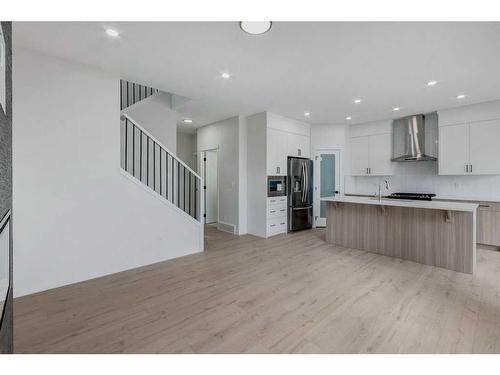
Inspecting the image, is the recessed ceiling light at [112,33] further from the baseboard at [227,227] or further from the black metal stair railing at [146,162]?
the baseboard at [227,227]

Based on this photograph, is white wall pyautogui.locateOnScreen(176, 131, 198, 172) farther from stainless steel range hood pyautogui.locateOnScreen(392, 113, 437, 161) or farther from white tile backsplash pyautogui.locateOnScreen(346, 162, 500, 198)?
stainless steel range hood pyautogui.locateOnScreen(392, 113, 437, 161)

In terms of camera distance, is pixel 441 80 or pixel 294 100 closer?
pixel 441 80

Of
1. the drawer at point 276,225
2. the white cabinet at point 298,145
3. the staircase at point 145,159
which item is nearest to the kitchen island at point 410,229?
the drawer at point 276,225

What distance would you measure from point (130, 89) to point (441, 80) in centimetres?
544

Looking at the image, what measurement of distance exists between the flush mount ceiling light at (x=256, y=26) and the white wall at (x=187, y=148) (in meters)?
5.16

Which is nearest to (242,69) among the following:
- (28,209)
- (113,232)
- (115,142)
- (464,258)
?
(115,142)

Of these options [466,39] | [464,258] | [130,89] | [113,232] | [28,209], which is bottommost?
[464,258]

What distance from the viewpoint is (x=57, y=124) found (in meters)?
2.73

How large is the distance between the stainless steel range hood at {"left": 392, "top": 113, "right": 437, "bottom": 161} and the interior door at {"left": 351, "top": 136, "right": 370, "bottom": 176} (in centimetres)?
73

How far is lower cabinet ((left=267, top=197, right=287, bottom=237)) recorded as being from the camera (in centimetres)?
510

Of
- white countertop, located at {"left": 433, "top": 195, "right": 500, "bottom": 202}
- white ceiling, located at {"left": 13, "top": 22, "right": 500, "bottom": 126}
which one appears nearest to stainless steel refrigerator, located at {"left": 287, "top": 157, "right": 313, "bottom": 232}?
white ceiling, located at {"left": 13, "top": 22, "right": 500, "bottom": 126}

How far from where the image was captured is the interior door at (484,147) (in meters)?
4.16

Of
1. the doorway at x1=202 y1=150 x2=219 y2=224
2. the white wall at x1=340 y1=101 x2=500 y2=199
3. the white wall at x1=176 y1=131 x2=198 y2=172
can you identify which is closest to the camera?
the white wall at x1=340 y1=101 x2=500 y2=199

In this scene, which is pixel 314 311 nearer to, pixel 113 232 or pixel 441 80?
pixel 113 232
